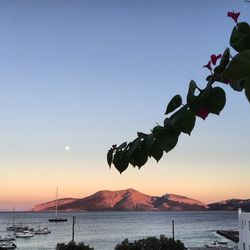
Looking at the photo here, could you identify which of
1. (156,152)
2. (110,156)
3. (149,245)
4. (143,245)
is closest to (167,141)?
(156,152)

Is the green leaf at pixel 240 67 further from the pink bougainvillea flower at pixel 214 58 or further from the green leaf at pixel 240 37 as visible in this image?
the pink bougainvillea flower at pixel 214 58

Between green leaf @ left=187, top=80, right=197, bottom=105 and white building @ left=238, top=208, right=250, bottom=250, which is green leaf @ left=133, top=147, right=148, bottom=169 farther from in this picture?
white building @ left=238, top=208, right=250, bottom=250

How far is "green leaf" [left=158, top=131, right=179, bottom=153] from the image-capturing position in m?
1.81

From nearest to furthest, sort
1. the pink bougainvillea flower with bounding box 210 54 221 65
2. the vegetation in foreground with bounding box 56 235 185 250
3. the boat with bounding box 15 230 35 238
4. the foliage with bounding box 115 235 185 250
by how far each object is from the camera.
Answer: the pink bougainvillea flower with bounding box 210 54 221 65
the vegetation in foreground with bounding box 56 235 185 250
the foliage with bounding box 115 235 185 250
the boat with bounding box 15 230 35 238

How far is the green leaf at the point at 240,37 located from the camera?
73.4 inches

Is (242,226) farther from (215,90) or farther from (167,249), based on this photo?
(215,90)

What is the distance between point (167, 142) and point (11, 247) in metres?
129

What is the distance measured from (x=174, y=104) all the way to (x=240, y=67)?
0.58m

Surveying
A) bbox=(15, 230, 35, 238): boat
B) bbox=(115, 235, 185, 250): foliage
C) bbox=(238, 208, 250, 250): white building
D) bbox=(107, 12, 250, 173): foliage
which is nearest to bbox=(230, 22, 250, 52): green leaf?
bbox=(107, 12, 250, 173): foliage

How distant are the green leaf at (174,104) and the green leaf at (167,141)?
0.30 feet

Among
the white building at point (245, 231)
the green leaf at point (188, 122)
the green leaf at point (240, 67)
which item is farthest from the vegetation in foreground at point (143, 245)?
the green leaf at point (240, 67)

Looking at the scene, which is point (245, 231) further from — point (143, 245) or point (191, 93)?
point (191, 93)

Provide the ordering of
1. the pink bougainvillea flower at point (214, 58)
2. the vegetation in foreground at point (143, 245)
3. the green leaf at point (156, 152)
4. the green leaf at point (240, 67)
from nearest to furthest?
the green leaf at point (240, 67) < the green leaf at point (156, 152) < the pink bougainvillea flower at point (214, 58) < the vegetation in foreground at point (143, 245)

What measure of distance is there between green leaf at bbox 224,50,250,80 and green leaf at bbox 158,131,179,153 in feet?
1.57
